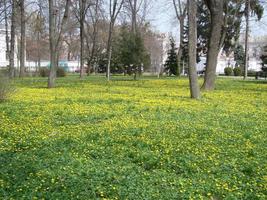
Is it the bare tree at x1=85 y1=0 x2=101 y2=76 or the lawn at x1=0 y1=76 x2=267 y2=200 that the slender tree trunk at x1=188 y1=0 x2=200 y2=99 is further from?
the bare tree at x1=85 y1=0 x2=101 y2=76

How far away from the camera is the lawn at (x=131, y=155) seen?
532cm

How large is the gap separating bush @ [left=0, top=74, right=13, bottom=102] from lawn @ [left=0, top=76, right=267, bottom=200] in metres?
3.02

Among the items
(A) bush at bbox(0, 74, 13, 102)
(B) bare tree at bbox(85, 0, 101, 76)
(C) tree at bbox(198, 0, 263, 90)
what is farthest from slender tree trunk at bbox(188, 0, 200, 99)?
(B) bare tree at bbox(85, 0, 101, 76)

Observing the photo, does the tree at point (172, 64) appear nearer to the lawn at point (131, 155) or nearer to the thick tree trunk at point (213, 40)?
the thick tree trunk at point (213, 40)

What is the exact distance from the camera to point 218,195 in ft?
17.2

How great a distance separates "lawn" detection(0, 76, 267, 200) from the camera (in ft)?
17.5

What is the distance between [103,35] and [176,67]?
1997 cm

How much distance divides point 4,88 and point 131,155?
29.9ft

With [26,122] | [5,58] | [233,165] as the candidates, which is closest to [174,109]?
[26,122]

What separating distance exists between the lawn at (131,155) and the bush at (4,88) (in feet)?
9.92

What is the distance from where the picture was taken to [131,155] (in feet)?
22.8

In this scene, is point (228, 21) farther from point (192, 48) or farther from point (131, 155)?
point (131, 155)

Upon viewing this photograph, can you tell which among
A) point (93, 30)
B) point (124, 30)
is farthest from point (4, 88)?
point (93, 30)

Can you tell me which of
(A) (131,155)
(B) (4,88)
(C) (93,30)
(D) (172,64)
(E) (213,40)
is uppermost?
(C) (93,30)
